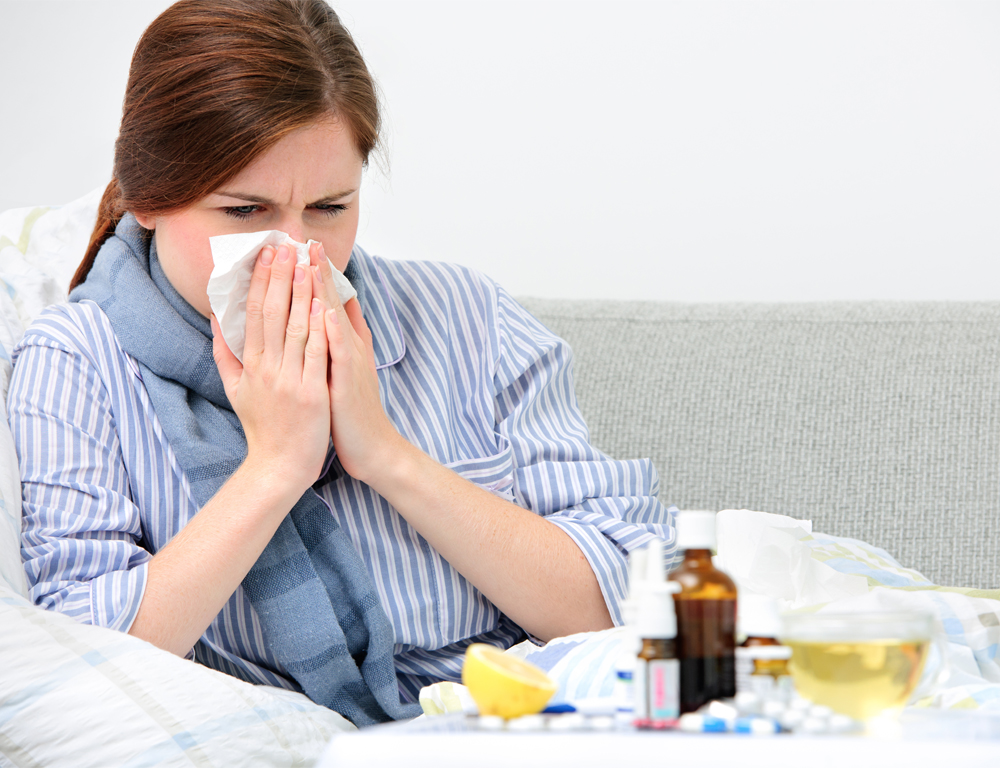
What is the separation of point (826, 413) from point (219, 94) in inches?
38.2

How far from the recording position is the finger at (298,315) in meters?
0.99

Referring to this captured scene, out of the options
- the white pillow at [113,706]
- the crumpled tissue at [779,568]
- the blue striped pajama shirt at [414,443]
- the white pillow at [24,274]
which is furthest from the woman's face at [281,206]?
the crumpled tissue at [779,568]

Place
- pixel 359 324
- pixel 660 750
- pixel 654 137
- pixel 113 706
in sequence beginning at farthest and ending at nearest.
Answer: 1. pixel 654 137
2. pixel 359 324
3. pixel 113 706
4. pixel 660 750

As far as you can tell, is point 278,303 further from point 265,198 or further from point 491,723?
point 491,723

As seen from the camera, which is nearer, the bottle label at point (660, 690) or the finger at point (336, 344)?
the bottle label at point (660, 690)

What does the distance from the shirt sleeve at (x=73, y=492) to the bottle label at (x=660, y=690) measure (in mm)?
590

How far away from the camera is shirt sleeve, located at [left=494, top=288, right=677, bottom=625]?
1.10 meters

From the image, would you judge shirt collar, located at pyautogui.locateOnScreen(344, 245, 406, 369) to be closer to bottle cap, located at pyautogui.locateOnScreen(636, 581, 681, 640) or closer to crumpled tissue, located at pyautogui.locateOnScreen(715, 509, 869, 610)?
crumpled tissue, located at pyautogui.locateOnScreen(715, 509, 869, 610)

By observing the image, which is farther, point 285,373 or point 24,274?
point 24,274

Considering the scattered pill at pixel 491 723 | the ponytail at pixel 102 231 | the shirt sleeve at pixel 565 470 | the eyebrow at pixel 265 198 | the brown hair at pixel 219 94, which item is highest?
the brown hair at pixel 219 94

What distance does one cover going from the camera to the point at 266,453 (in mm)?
976

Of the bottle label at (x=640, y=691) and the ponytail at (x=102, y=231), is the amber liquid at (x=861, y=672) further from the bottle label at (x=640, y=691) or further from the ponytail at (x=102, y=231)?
the ponytail at (x=102, y=231)

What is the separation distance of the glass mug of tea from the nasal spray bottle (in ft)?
0.17

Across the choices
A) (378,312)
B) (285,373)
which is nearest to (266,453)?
(285,373)
